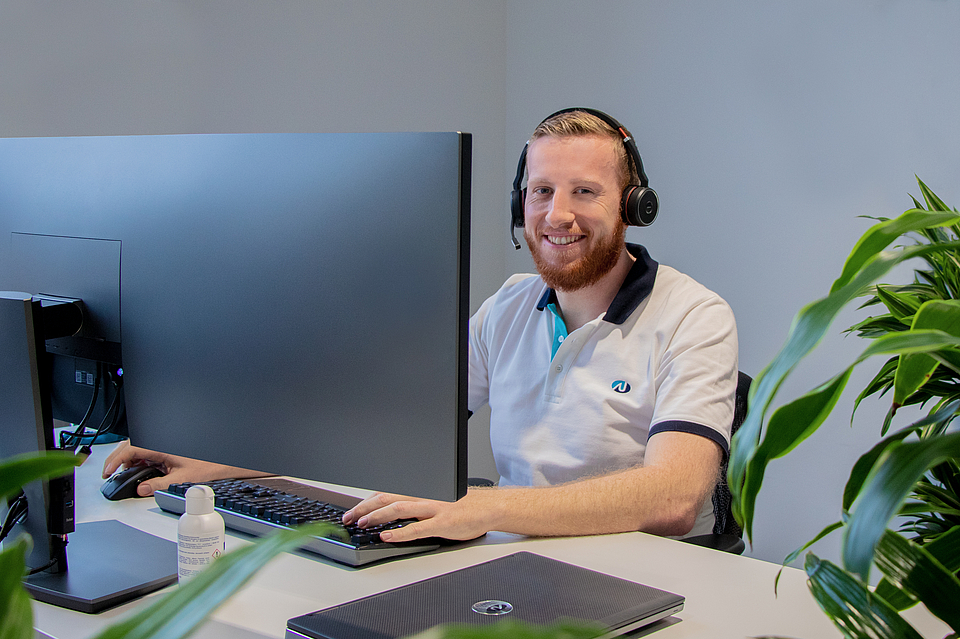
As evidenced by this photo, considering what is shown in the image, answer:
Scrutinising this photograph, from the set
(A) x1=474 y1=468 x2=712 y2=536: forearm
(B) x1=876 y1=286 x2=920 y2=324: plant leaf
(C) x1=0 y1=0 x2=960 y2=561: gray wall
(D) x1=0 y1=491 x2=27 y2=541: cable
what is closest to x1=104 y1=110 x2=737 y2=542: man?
(A) x1=474 y1=468 x2=712 y2=536: forearm

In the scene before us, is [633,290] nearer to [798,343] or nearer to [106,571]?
[106,571]

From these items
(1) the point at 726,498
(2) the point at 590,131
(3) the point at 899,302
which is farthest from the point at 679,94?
(3) the point at 899,302

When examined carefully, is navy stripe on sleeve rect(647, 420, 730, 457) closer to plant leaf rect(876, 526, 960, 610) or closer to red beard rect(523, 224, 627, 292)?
red beard rect(523, 224, 627, 292)

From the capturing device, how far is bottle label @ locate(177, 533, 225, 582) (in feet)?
3.01

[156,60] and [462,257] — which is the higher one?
[156,60]

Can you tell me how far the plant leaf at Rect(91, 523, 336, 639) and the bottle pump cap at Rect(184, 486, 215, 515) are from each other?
64cm

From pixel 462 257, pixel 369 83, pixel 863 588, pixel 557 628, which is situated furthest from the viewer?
pixel 369 83

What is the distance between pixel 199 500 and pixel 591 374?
34.9 inches

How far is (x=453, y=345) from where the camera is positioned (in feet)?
2.64

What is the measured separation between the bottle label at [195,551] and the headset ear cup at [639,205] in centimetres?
109

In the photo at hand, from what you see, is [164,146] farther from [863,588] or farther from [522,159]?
[522,159]

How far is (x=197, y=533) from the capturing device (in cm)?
91

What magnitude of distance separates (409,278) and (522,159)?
1037 mm

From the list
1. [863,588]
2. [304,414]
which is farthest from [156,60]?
[863,588]
